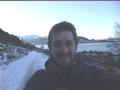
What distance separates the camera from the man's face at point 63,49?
1.43 m

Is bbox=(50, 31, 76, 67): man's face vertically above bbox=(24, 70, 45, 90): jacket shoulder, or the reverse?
bbox=(50, 31, 76, 67): man's face

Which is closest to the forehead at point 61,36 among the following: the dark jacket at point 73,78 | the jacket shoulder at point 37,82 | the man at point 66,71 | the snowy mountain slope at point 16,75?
the man at point 66,71

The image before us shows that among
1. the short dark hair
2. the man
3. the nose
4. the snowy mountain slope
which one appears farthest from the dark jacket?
the snowy mountain slope

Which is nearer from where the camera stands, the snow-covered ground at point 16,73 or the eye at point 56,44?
the eye at point 56,44

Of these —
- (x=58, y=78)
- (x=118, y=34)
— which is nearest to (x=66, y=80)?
(x=58, y=78)

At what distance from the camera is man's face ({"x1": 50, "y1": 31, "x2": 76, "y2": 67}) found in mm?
1430

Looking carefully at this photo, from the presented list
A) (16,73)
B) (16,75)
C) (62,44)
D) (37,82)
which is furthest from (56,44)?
(16,73)

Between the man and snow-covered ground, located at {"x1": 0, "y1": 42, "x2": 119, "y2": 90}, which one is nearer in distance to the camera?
the man

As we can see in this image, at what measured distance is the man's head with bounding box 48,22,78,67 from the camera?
4.70 ft

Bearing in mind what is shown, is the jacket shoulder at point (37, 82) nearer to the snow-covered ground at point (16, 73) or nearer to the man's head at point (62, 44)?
the man's head at point (62, 44)

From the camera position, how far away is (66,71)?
142 centimetres

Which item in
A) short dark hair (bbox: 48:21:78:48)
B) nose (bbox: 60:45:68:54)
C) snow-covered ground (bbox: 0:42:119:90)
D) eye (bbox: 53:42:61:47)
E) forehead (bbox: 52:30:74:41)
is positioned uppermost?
short dark hair (bbox: 48:21:78:48)

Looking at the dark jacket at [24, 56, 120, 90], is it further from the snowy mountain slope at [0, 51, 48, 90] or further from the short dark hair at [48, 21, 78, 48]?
the snowy mountain slope at [0, 51, 48, 90]

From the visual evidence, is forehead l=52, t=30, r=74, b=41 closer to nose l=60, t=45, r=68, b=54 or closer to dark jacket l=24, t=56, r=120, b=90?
nose l=60, t=45, r=68, b=54
